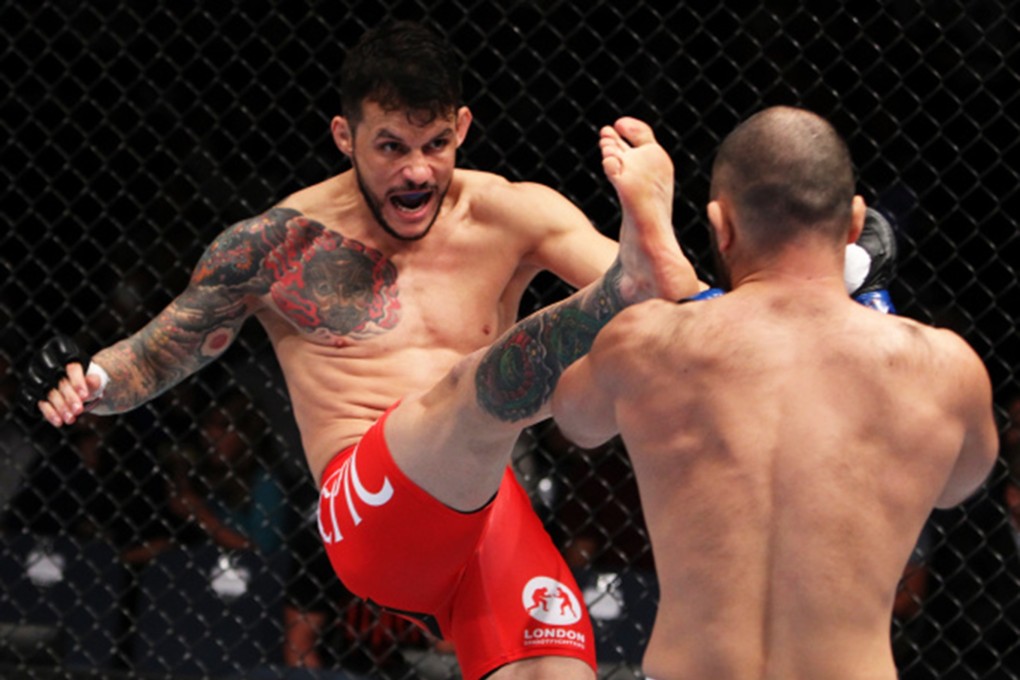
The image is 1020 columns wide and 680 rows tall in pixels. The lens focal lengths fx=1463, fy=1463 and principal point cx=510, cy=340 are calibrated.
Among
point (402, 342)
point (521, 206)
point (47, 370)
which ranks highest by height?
point (521, 206)

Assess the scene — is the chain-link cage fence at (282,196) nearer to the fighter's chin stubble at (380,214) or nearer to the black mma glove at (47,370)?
the fighter's chin stubble at (380,214)

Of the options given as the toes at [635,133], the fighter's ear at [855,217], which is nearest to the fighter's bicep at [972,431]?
the fighter's ear at [855,217]

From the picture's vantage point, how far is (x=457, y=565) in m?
2.08

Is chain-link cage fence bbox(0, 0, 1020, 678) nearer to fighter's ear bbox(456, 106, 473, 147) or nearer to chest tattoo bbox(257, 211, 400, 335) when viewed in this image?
fighter's ear bbox(456, 106, 473, 147)

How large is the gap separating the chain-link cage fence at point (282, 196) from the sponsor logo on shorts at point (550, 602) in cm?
89

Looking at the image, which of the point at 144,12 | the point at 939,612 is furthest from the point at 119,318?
the point at 939,612

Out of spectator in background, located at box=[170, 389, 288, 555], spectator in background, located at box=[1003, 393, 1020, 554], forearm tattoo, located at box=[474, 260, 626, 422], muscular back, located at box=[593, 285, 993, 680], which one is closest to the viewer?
muscular back, located at box=[593, 285, 993, 680]

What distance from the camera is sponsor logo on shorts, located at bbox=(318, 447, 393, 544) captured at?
202cm

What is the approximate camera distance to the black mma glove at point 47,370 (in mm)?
2121

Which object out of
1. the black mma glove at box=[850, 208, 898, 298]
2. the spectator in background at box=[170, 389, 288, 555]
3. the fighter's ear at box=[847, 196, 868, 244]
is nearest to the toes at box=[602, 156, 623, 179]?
the fighter's ear at box=[847, 196, 868, 244]

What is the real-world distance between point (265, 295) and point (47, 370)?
363mm

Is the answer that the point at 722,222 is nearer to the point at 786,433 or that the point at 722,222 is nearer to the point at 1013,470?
the point at 786,433

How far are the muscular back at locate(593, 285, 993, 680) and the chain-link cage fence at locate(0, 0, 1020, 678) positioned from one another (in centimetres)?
158

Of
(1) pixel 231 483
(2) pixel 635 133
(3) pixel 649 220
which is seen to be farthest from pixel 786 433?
(1) pixel 231 483
